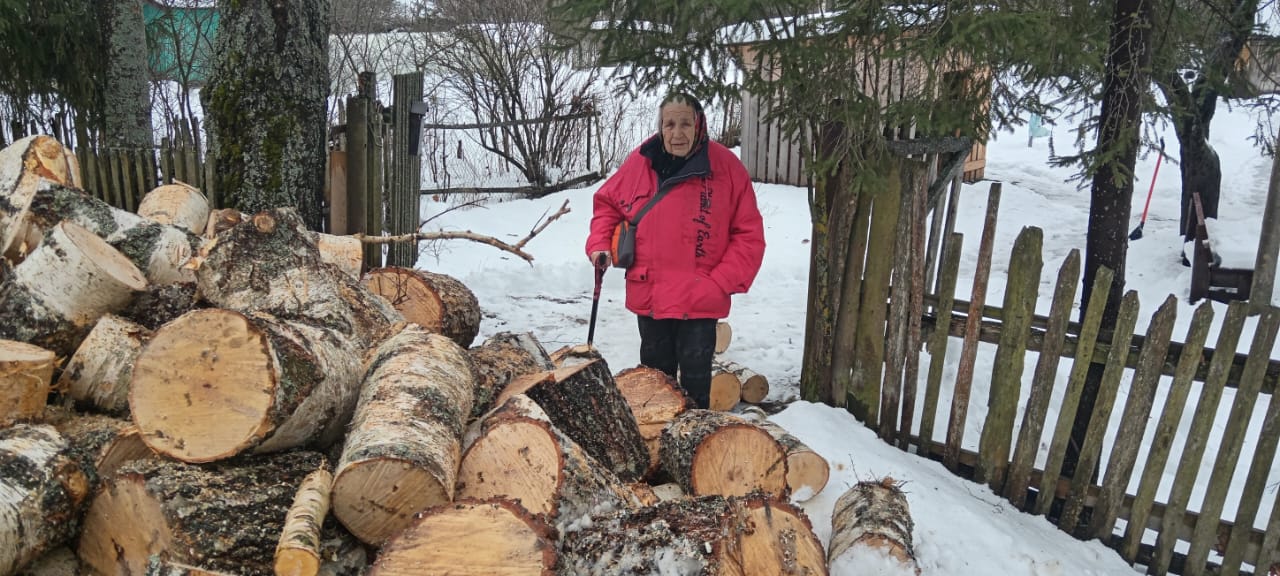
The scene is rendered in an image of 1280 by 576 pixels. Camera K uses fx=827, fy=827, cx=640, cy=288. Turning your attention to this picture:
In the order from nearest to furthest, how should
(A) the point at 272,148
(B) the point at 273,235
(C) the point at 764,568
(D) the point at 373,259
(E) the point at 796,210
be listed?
(C) the point at 764,568 < (B) the point at 273,235 < (A) the point at 272,148 < (D) the point at 373,259 < (E) the point at 796,210

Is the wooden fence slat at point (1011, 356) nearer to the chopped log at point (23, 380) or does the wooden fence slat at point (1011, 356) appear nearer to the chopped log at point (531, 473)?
the chopped log at point (531, 473)

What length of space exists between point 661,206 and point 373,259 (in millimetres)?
2974

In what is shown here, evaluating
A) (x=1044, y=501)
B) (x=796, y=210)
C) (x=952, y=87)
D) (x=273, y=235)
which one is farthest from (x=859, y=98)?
(x=796, y=210)

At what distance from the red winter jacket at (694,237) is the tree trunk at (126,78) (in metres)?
5.51

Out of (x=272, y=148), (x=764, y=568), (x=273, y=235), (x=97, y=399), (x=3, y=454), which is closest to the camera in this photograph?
(x=764, y=568)

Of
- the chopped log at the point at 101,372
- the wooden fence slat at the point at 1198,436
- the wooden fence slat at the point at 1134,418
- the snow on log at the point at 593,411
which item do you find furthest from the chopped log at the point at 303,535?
the wooden fence slat at the point at 1198,436

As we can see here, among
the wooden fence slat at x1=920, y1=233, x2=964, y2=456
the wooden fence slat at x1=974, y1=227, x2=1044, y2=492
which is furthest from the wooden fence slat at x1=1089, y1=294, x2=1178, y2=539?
the wooden fence slat at x1=920, y1=233, x2=964, y2=456

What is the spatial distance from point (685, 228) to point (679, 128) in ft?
1.51

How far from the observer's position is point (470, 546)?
2021 mm

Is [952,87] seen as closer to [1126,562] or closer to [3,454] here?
[1126,562]

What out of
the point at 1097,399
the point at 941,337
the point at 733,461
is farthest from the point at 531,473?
the point at 1097,399

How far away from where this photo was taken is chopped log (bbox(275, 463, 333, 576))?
2043 millimetres

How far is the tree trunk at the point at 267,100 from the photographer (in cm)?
496

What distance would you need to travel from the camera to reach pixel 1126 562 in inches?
146
